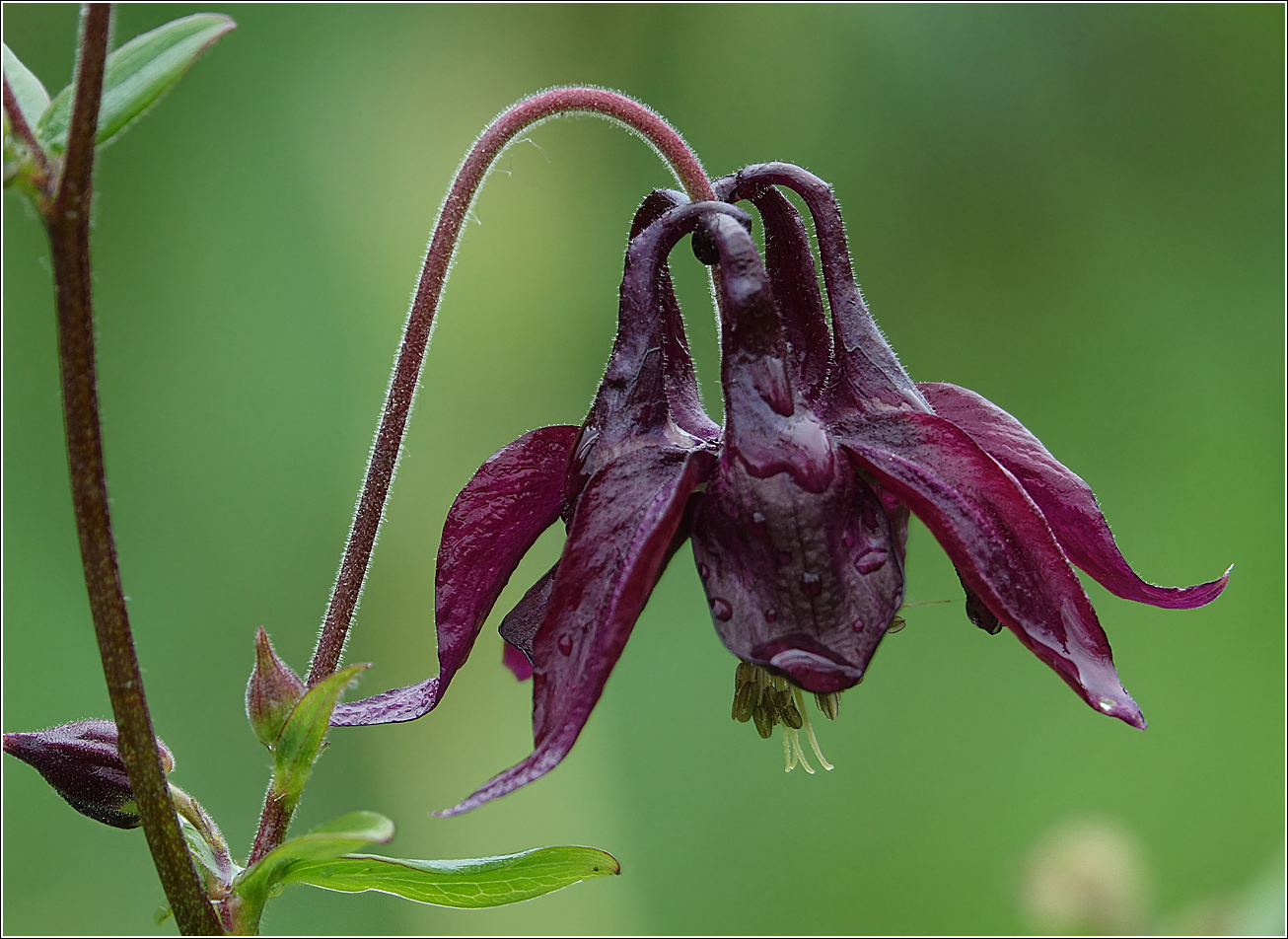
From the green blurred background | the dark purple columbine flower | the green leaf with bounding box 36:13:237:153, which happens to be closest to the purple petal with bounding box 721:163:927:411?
the dark purple columbine flower

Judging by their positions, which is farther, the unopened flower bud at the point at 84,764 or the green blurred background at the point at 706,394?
the green blurred background at the point at 706,394

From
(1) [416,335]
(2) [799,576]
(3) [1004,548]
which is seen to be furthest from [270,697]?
(3) [1004,548]

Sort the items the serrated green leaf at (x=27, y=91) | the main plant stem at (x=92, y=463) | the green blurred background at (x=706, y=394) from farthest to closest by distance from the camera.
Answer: the green blurred background at (x=706, y=394) < the serrated green leaf at (x=27, y=91) < the main plant stem at (x=92, y=463)

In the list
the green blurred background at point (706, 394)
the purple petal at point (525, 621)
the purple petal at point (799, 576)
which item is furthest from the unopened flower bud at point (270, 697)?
the green blurred background at point (706, 394)

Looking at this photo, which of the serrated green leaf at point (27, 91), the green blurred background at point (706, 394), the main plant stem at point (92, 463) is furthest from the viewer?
the green blurred background at point (706, 394)

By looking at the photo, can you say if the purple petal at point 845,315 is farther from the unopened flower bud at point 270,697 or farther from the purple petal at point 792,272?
the unopened flower bud at point 270,697

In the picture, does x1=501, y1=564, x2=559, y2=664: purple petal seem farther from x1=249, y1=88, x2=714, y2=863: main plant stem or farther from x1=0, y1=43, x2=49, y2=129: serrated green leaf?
x1=0, y1=43, x2=49, y2=129: serrated green leaf

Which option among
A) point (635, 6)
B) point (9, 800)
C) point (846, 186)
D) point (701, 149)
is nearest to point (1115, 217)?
point (846, 186)
